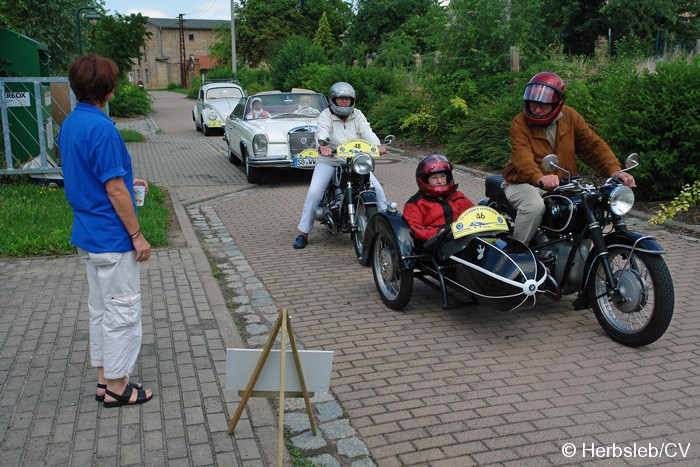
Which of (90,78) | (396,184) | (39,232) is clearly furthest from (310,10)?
(90,78)

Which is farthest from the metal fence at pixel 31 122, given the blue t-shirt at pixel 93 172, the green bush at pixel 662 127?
the green bush at pixel 662 127

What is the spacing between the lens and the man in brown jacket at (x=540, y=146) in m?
5.46

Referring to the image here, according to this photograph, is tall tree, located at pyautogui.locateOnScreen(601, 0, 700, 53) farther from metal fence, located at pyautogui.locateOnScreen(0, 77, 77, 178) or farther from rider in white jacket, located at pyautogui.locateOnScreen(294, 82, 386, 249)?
rider in white jacket, located at pyautogui.locateOnScreen(294, 82, 386, 249)

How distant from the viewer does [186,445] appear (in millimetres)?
Result: 3744

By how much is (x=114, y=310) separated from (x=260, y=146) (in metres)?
9.19

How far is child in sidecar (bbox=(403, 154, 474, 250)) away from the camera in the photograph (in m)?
5.87

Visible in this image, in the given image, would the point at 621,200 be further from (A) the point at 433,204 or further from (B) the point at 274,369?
(B) the point at 274,369

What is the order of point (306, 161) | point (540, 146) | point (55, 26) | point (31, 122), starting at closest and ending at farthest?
point (540, 146), point (306, 161), point (31, 122), point (55, 26)

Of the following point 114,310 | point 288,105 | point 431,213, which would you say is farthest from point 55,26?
point 114,310

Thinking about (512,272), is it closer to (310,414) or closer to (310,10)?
(310,414)

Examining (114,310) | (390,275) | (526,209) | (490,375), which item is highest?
(526,209)

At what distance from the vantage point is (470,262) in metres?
5.25

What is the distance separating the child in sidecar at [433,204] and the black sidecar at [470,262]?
0.09 metres

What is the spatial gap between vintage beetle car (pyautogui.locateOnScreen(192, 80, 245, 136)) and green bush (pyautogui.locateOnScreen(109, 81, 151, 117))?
7525 mm
